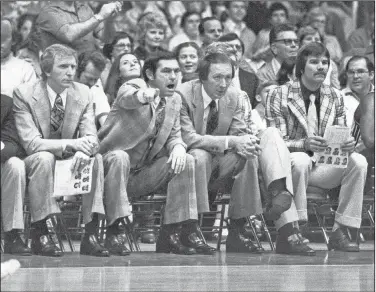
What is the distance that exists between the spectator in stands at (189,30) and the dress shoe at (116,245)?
136 inches

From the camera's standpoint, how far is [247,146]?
25.0 ft

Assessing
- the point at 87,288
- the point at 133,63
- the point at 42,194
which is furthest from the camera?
the point at 133,63

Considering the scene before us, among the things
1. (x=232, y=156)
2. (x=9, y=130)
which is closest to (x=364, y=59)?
(x=232, y=156)

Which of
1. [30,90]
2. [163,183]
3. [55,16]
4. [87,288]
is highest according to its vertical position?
[55,16]

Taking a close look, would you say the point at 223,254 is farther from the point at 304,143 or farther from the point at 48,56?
the point at 48,56

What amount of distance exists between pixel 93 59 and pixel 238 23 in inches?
128

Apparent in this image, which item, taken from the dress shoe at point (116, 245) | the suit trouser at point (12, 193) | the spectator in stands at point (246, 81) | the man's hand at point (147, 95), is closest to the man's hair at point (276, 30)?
the spectator in stands at point (246, 81)

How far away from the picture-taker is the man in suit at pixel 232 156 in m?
7.64

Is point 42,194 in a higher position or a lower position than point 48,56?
lower

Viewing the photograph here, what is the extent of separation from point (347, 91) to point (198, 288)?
422 cm

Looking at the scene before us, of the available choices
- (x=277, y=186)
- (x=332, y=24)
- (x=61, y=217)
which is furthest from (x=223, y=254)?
(x=332, y=24)

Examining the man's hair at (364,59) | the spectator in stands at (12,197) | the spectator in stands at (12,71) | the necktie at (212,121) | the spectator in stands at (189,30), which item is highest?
the spectator in stands at (189,30)

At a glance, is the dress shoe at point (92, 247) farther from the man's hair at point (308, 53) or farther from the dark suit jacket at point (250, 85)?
the dark suit jacket at point (250, 85)

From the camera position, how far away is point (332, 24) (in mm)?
12305
